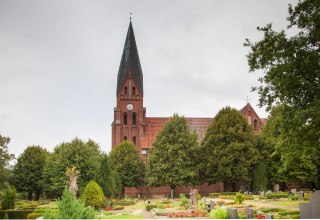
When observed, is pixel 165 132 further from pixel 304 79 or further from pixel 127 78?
pixel 304 79

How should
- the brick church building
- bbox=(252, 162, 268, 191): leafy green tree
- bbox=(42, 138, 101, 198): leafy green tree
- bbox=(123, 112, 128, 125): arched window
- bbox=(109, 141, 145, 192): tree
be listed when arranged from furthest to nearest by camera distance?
1. bbox=(123, 112, 128, 125): arched window
2. the brick church building
3. bbox=(109, 141, 145, 192): tree
4. bbox=(42, 138, 101, 198): leafy green tree
5. bbox=(252, 162, 268, 191): leafy green tree

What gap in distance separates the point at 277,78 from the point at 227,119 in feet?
114

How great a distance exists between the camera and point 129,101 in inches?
2835

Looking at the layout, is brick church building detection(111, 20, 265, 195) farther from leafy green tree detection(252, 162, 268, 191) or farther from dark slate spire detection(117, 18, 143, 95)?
leafy green tree detection(252, 162, 268, 191)

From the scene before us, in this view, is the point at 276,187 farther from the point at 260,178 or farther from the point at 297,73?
the point at 297,73

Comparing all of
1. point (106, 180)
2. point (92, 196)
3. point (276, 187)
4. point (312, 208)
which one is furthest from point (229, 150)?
point (312, 208)

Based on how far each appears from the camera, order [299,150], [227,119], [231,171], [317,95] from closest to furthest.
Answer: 1. [317,95]
2. [299,150]
3. [231,171]
4. [227,119]

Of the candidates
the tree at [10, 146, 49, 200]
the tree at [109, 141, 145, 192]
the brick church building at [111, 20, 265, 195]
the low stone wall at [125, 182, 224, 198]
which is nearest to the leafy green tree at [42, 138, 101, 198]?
the tree at [109, 141, 145, 192]

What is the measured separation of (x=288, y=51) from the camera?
21172 millimetres

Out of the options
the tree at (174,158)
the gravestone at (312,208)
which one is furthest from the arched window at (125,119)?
the gravestone at (312,208)

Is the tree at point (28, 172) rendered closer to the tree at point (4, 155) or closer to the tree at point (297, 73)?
the tree at point (4, 155)

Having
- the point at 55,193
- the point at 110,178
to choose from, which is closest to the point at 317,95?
the point at 110,178

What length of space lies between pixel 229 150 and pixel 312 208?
33117mm

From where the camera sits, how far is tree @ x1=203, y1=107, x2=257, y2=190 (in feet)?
169
